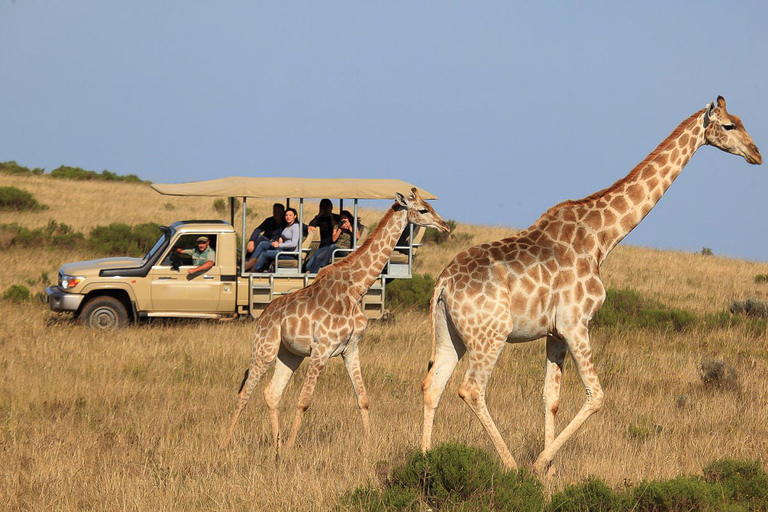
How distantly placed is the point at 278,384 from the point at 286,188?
761 cm

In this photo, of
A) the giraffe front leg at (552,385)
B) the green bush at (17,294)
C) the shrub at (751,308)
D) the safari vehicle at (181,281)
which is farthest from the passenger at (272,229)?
the giraffe front leg at (552,385)

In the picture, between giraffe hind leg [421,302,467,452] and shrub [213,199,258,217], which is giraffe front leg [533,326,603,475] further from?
shrub [213,199,258,217]

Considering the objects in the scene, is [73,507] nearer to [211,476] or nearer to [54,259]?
[211,476]

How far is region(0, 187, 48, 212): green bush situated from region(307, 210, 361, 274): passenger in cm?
1635

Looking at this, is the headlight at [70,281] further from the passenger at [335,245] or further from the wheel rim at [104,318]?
the passenger at [335,245]

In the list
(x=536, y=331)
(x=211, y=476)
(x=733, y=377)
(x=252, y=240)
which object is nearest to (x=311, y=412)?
(x=211, y=476)

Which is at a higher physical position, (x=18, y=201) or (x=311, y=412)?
(x=18, y=201)

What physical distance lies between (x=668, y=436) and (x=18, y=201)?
83.1 ft

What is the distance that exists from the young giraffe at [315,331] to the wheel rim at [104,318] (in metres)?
7.33

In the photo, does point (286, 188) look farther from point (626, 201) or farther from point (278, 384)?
point (626, 201)

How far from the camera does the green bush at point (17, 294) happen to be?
54.5 feet

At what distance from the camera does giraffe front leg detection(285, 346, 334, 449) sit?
25.0 ft

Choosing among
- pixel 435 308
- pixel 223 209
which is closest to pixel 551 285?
pixel 435 308

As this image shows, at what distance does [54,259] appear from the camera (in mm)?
21875
